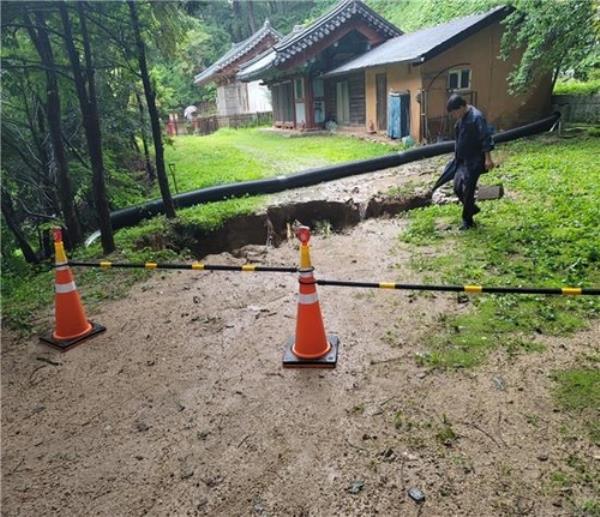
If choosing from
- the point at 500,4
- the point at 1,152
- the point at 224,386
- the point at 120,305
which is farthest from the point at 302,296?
the point at 500,4

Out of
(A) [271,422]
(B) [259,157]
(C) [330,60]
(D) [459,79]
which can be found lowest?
(A) [271,422]

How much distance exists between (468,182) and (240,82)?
97.0ft

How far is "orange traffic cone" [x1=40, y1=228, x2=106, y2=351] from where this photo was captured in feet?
13.7

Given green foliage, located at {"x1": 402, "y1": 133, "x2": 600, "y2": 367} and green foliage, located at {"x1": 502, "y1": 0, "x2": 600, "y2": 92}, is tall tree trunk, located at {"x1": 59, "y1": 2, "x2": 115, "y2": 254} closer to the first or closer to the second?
green foliage, located at {"x1": 402, "y1": 133, "x2": 600, "y2": 367}

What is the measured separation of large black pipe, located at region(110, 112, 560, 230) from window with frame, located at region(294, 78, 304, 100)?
1150 cm

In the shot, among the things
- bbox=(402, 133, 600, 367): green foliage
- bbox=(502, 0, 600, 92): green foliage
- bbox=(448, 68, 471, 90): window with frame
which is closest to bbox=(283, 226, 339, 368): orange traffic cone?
bbox=(402, 133, 600, 367): green foliage

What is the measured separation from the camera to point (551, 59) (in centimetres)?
1095

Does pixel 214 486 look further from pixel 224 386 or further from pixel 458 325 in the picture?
pixel 458 325

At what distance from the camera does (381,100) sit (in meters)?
17.0

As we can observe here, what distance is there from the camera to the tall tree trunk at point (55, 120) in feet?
19.8

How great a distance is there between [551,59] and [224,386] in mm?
11293

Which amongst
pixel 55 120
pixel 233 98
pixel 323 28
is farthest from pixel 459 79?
pixel 233 98

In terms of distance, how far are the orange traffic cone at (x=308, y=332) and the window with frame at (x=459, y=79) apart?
1235 cm

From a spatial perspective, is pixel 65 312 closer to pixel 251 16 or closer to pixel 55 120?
pixel 55 120
